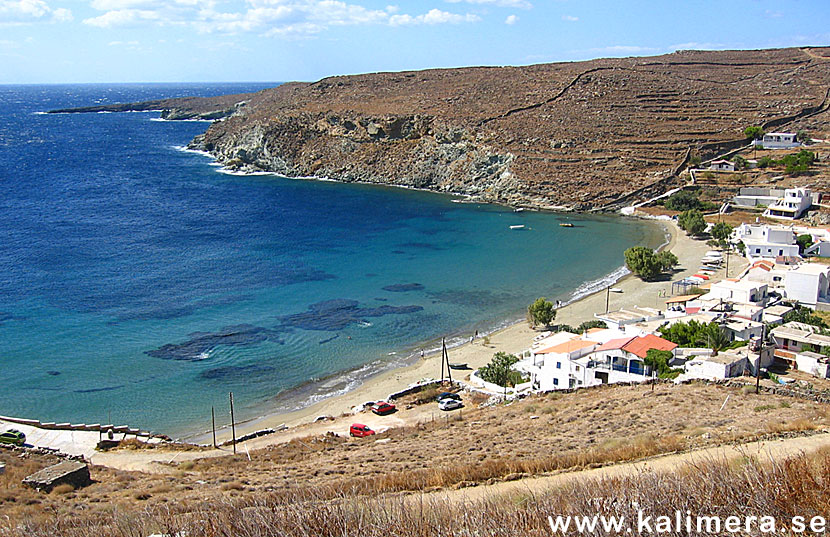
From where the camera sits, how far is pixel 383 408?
2439 centimetres

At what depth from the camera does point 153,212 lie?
63.8m

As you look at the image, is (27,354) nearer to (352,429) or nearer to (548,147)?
(352,429)

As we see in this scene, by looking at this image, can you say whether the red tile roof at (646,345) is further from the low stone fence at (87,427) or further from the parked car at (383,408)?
the low stone fence at (87,427)

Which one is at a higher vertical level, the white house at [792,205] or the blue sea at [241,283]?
the white house at [792,205]

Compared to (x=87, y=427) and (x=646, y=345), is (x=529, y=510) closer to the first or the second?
(x=646, y=345)

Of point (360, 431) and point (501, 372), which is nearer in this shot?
point (360, 431)

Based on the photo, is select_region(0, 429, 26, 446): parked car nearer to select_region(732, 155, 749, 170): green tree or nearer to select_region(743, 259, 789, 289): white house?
select_region(743, 259, 789, 289): white house

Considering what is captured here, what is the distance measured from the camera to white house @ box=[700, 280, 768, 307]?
31531 mm

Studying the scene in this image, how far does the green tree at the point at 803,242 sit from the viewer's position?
4225cm

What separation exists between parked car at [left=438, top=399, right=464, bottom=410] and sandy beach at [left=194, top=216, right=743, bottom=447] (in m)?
2.96

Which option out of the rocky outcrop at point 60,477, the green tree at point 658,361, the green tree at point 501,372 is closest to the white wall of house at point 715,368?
the green tree at point 658,361

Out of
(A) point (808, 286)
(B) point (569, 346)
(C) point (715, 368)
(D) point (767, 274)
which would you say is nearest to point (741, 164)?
(D) point (767, 274)

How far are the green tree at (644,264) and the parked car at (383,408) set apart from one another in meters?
23.9

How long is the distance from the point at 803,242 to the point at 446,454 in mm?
→ 36151
